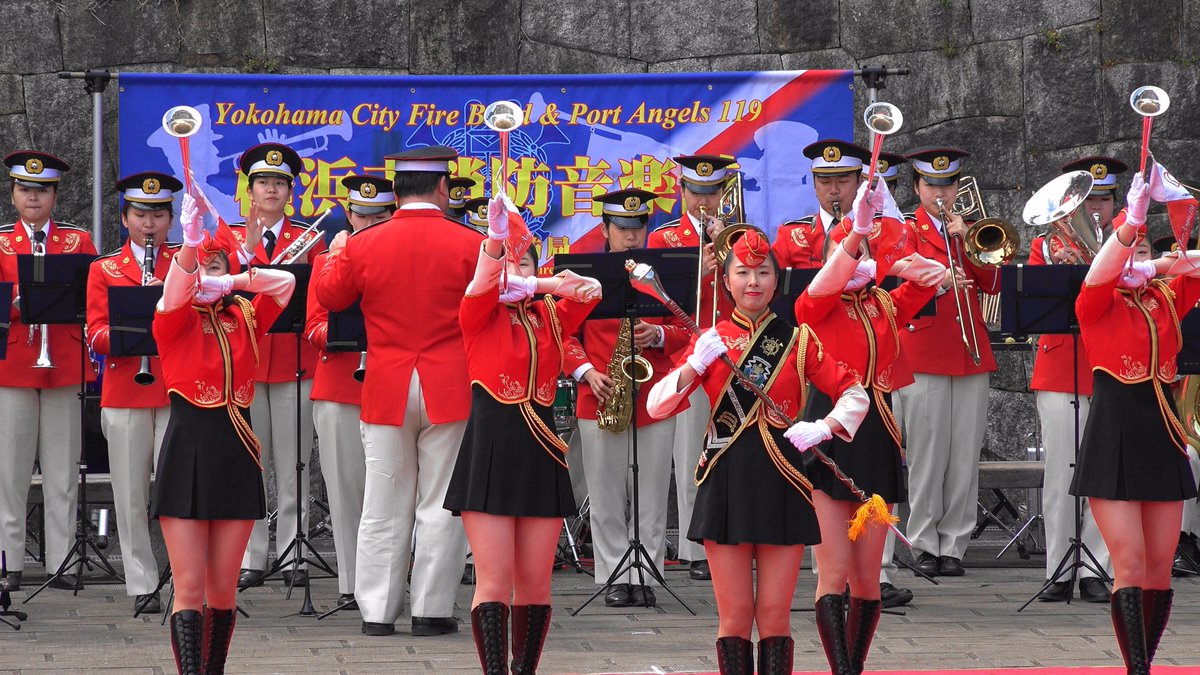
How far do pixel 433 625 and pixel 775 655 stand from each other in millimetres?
2200

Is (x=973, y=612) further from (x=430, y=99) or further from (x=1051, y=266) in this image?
(x=430, y=99)

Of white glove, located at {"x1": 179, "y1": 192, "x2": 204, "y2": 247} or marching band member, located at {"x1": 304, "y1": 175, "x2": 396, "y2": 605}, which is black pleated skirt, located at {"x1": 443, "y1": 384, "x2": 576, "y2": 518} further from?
marching band member, located at {"x1": 304, "y1": 175, "x2": 396, "y2": 605}

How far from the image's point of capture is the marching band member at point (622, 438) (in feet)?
25.1

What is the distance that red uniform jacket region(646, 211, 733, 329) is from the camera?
7393 mm

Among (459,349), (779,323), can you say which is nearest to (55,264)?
(459,349)

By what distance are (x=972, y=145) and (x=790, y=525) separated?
6179 mm

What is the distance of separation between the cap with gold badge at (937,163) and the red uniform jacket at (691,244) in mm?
1161

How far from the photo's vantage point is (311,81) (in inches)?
366

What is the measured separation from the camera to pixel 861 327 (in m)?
6.16

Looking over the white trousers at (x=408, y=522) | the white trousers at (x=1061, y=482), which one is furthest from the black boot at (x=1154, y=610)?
the white trousers at (x=408, y=522)

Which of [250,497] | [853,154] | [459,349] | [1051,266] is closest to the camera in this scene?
[250,497]

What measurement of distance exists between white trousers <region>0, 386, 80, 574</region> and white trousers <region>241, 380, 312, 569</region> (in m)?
0.89

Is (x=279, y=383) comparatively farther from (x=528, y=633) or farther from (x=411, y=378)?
(x=528, y=633)

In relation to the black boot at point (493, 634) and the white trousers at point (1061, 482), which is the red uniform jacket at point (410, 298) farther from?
the white trousers at point (1061, 482)
